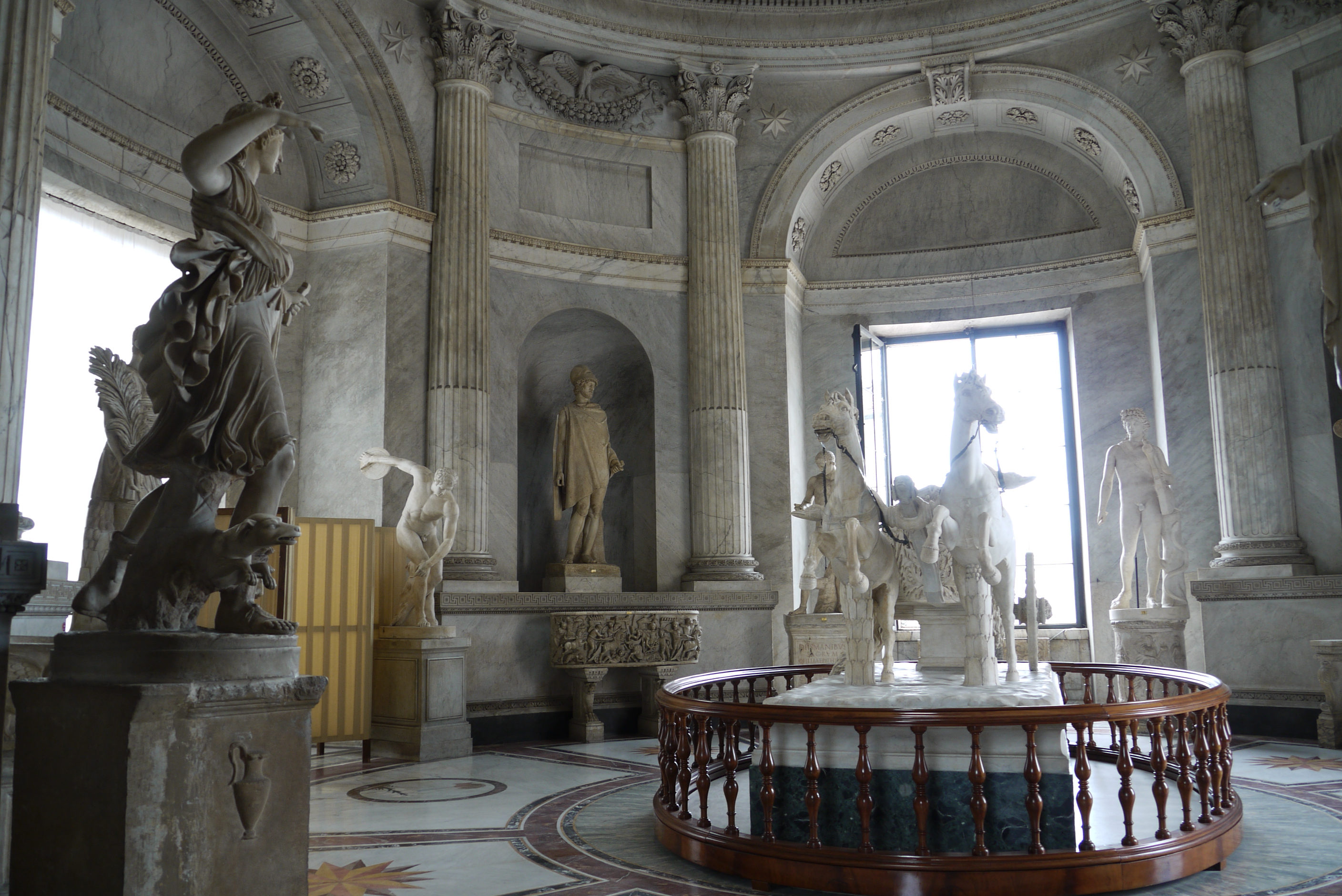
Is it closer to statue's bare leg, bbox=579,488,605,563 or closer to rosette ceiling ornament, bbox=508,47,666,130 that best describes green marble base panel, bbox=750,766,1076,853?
statue's bare leg, bbox=579,488,605,563

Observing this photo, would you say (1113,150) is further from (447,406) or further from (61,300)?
(61,300)

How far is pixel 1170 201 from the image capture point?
38.7 feet

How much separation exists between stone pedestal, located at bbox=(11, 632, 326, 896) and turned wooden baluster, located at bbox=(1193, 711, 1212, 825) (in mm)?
4369

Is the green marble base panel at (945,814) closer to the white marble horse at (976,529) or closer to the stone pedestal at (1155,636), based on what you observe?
the white marble horse at (976,529)

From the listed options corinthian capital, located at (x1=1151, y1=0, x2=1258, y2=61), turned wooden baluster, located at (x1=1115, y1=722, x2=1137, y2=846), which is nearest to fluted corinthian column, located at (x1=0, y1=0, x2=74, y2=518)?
turned wooden baluster, located at (x1=1115, y1=722, x2=1137, y2=846)

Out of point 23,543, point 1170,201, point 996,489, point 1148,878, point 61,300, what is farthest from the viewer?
point 1170,201

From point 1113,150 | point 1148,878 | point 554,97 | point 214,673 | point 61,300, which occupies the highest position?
point 554,97

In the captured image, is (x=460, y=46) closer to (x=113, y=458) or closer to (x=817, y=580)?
(x=113, y=458)

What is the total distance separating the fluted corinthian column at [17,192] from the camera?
5.20m

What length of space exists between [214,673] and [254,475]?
732mm

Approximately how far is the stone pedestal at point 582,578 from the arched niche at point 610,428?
748mm

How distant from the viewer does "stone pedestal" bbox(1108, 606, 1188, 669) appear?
10.4 meters

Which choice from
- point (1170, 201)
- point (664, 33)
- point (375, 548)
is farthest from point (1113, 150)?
point (375, 548)

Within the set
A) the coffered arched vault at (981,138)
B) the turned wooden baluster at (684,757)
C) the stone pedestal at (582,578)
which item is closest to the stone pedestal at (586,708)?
the stone pedestal at (582,578)
